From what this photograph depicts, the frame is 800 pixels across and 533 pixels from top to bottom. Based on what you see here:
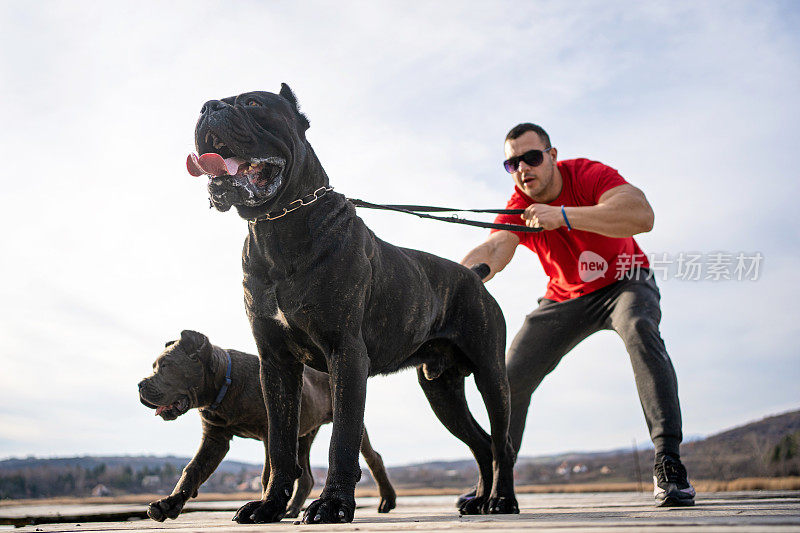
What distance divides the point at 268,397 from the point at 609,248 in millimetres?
2803

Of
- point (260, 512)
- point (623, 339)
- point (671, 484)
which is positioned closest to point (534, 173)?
point (623, 339)

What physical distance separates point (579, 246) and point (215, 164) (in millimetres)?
2994

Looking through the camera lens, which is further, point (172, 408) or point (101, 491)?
point (101, 491)

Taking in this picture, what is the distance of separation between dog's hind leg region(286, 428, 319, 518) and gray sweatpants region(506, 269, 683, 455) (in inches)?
62.2

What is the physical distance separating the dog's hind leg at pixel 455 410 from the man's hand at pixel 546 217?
3.53 ft

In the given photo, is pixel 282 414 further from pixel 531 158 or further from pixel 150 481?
pixel 150 481

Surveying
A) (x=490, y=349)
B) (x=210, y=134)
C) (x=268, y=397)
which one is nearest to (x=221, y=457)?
(x=268, y=397)

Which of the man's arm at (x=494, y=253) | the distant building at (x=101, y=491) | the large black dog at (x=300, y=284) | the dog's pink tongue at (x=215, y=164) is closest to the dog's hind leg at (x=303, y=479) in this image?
the large black dog at (x=300, y=284)

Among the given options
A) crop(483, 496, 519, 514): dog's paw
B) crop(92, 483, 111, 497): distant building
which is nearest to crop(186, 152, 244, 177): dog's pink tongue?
crop(483, 496, 519, 514): dog's paw

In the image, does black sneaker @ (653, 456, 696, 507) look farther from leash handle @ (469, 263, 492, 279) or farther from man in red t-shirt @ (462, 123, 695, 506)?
leash handle @ (469, 263, 492, 279)

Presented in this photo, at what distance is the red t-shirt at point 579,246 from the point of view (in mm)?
5105

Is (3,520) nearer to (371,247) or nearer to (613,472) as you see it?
(371,247)

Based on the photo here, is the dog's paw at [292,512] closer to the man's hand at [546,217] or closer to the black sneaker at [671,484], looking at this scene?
the black sneaker at [671,484]

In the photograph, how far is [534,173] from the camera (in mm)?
5309
